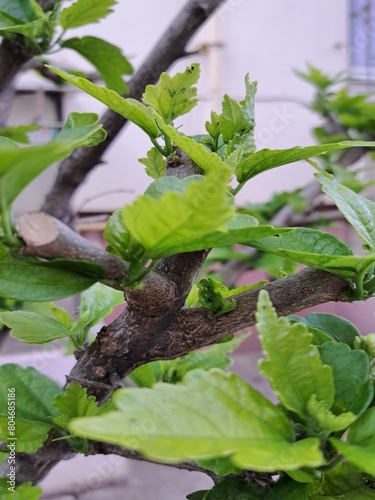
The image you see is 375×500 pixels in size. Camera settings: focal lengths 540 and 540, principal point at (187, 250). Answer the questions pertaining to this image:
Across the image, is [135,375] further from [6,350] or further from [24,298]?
[6,350]

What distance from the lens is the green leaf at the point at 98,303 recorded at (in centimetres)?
30

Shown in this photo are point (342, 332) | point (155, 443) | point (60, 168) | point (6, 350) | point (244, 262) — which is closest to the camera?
point (155, 443)

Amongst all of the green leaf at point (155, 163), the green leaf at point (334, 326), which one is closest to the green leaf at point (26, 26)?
→ the green leaf at point (155, 163)

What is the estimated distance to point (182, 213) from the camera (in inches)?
6.0

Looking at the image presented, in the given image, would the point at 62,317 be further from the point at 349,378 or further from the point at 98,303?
the point at 349,378

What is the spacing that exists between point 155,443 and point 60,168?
417 mm

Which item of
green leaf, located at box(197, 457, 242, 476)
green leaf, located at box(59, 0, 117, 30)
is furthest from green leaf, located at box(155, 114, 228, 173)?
green leaf, located at box(59, 0, 117, 30)

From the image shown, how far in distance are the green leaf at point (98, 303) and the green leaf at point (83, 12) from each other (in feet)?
0.68

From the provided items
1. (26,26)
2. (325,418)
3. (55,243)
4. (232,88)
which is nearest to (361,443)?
(325,418)

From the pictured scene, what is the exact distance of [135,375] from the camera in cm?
31

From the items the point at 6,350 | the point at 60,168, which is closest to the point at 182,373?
the point at 60,168

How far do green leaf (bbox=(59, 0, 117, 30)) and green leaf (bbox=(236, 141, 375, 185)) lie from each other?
8.9 inches

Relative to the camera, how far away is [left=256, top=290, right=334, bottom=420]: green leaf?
0.56 ft

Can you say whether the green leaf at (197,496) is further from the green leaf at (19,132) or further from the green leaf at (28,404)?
the green leaf at (19,132)
